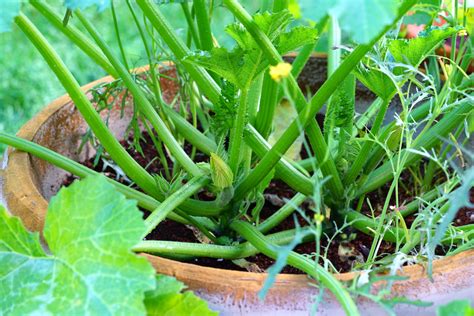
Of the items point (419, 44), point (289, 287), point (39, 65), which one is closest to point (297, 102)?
point (419, 44)

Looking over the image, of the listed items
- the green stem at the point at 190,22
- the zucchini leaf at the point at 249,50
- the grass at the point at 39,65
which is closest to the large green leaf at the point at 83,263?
the zucchini leaf at the point at 249,50

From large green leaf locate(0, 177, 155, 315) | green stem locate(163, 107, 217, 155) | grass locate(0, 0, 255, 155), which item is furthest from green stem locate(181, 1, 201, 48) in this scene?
grass locate(0, 0, 255, 155)

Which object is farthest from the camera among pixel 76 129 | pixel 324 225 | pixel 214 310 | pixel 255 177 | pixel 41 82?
pixel 41 82

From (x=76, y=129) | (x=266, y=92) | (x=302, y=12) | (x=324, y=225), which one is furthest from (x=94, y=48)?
(x=302, y=12)

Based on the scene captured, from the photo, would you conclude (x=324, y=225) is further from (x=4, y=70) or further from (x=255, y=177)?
(x=4, y=70)

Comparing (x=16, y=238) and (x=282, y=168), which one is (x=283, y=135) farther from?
(x=16, y=238)

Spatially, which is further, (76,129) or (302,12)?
(76,129)

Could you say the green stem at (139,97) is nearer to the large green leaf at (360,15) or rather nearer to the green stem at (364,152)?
the green stem at (364,152)
